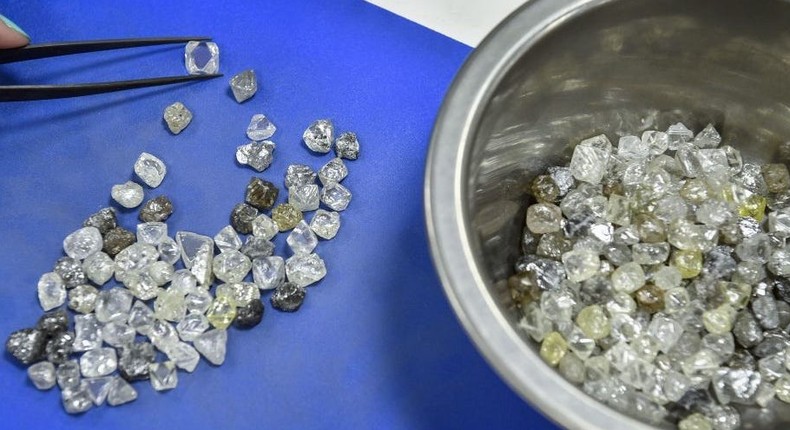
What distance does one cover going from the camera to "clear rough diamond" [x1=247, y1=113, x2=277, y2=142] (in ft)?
3.06

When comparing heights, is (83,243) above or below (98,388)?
above

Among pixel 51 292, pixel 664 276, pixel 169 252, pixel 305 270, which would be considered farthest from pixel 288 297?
pixel 664 276

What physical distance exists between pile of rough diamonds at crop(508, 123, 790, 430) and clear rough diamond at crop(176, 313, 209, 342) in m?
0.32

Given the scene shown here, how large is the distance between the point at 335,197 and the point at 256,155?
102mm

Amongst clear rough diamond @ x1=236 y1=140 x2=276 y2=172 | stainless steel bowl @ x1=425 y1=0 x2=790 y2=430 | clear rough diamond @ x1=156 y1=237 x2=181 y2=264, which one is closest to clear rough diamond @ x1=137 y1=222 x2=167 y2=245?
clear rough diamond @ x1=156 y1=237 x2=181 y2=264

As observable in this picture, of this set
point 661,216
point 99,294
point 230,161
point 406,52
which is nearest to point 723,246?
point 661,216

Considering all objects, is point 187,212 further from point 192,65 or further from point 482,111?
point 482,111

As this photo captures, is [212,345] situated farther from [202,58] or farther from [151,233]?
[202,58]

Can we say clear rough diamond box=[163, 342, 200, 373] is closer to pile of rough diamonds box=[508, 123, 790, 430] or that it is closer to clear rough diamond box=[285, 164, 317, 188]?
clear rough diamond box=[285, 164, 317, 188]

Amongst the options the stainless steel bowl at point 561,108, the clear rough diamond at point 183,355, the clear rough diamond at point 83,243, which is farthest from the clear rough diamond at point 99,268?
the stainless steel bowl at point 561,108

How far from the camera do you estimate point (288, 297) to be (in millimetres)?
844

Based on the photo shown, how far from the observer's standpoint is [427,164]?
0.67 metres

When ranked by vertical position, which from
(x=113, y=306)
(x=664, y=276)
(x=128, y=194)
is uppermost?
(x=128, y=194)

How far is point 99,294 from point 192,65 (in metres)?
0.30
